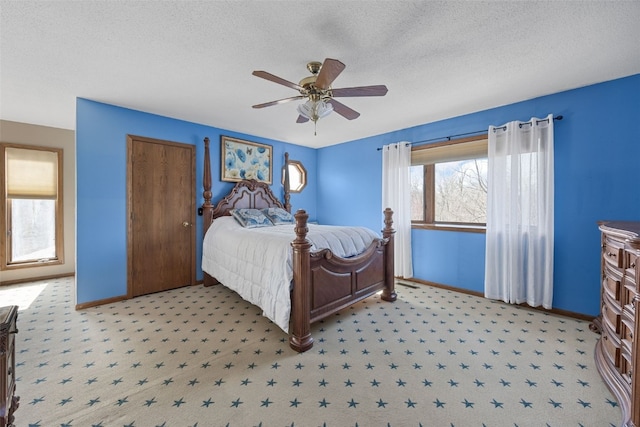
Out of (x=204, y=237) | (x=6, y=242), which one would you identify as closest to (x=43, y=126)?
(x=6, y=242)

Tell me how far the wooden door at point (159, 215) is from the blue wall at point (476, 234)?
110mm

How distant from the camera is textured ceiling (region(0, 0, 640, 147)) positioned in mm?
1664

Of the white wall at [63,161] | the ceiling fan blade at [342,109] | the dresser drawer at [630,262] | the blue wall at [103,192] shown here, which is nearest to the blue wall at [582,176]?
the dresser drawer at [630,262]

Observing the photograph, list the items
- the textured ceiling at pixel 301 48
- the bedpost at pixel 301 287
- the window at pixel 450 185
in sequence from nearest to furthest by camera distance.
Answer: the textured ceiling at pixel 301 48 → the bedpost at pixel 301 287 → the window at pixel 450 185

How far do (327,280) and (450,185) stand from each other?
100 inches

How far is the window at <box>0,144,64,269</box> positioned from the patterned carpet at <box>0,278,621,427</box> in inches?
66.8

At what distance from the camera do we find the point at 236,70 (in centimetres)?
239

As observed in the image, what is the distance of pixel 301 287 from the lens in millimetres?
2260

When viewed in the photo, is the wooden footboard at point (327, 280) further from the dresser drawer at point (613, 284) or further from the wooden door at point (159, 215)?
the wooden door at point (159, 215)

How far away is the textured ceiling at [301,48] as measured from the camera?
5.46ft

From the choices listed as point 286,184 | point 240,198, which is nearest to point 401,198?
point 286,184

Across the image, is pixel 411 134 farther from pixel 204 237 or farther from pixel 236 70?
pixel 204 237

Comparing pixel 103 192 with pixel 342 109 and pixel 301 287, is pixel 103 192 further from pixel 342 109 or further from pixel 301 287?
pixel 342 109

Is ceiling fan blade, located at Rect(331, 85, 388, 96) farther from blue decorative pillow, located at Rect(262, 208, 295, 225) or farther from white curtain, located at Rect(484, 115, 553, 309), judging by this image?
blue decorative pillow, located at Rect(262, 208, 295, 225)
